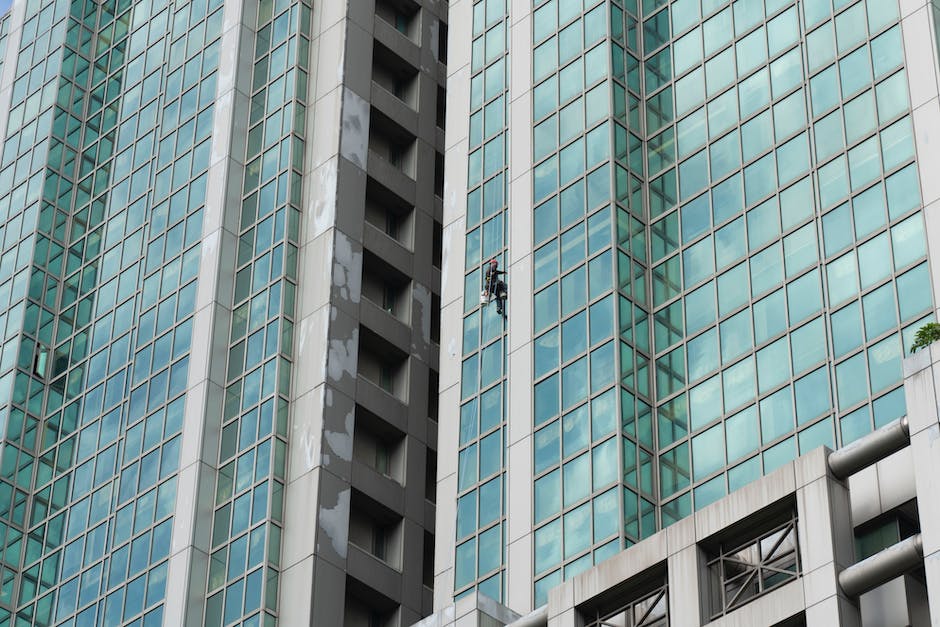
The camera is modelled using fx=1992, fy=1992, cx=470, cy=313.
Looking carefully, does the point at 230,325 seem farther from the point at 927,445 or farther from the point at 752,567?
the point at 927,445

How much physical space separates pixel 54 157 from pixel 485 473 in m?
42.5

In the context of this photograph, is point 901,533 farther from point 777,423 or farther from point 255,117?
point 255,117

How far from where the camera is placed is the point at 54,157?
10556 cm

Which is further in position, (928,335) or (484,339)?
(484,339)

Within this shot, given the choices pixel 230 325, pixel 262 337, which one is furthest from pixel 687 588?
pixel 230 325

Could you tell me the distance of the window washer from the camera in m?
75.5

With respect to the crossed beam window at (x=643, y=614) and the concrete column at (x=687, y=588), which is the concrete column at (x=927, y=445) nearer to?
the concrete column at (x=687, y=588)

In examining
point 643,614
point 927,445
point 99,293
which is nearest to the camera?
point 927,445

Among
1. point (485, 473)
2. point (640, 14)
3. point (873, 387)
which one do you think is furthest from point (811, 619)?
point (640, 14)

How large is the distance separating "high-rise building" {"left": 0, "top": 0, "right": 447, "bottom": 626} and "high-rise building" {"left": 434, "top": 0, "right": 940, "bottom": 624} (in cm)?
703

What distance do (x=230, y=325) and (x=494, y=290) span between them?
16.2m

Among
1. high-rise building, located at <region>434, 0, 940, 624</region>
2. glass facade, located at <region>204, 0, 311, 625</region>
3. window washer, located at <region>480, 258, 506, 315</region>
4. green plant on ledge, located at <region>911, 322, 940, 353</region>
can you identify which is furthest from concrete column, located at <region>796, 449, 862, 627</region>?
glass facade, located at <region>204, 0, 311, 625</region>

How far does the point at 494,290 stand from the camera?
75.6 metres

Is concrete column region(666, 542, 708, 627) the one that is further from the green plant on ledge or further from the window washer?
the window washer
